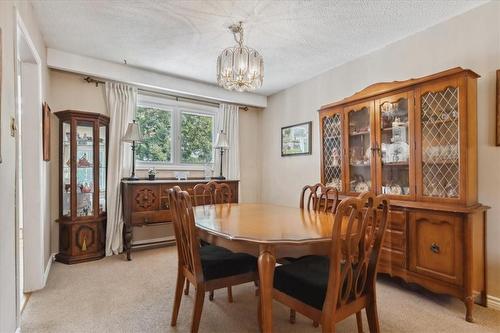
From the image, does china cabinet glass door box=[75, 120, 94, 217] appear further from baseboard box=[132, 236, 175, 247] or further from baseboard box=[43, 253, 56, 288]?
baseboard box=[132, 236, 175, 247]

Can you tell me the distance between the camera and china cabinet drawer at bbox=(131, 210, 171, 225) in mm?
3404

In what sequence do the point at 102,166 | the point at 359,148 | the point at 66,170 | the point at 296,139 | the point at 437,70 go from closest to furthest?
1. the point at 437,70
2. the point at 359,148
3. the point at 66,170
4. the point at 102,166
5. the point at 296,139

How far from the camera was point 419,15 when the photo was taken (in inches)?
96.7

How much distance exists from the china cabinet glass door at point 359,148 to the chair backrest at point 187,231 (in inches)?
77.7

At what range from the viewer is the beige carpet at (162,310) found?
1924mm

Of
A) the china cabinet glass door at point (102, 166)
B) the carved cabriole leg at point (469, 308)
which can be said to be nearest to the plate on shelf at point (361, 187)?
the carved cabriole leg at point (469, 308)

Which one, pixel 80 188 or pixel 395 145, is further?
pixel 80 188

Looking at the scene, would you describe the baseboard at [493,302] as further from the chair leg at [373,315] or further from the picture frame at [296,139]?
the picture frame at [296,139]

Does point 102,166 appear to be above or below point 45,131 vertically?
below

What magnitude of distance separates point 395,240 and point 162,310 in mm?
2053

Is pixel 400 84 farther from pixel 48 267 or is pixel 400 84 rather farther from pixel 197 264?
pixel 48 267

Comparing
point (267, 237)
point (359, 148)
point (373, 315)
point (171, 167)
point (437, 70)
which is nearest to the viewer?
point (267, 237)

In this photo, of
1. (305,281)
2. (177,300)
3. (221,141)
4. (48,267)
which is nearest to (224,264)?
(177,300)

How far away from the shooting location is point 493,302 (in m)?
2.18
